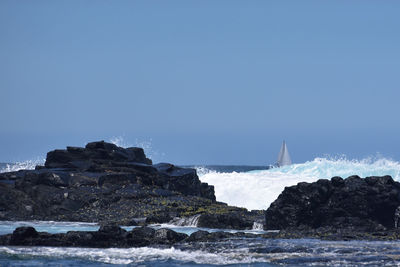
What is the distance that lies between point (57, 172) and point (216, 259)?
28058 mm

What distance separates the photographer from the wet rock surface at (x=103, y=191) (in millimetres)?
48031

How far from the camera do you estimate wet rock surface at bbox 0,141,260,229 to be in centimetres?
4803

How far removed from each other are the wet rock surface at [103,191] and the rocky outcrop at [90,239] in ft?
35.6

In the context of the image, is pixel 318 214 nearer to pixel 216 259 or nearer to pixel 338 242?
pixel 338 242

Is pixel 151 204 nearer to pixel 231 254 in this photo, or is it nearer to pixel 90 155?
pixel 90 155

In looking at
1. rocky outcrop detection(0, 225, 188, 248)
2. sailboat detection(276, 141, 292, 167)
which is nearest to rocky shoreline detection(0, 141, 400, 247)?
rocky outcrop detection(0, 225, 188, 248)

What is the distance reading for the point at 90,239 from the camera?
104ft

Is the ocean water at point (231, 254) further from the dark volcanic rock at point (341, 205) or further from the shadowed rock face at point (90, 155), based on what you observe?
the shadowed rock face at point (90, 155)

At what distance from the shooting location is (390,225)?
38812 millimetres

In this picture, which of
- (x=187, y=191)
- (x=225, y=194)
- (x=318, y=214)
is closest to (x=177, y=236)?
(x=318, y=214)

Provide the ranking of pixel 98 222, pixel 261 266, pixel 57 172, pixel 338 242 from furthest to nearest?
1. pixel 57 172
2. pixel 98 222
3. pixel 338 242
4. pixel 261 266

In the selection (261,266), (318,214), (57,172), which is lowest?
(261,266)

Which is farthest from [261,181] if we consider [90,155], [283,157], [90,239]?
[283,157]

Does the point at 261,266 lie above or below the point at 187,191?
below
